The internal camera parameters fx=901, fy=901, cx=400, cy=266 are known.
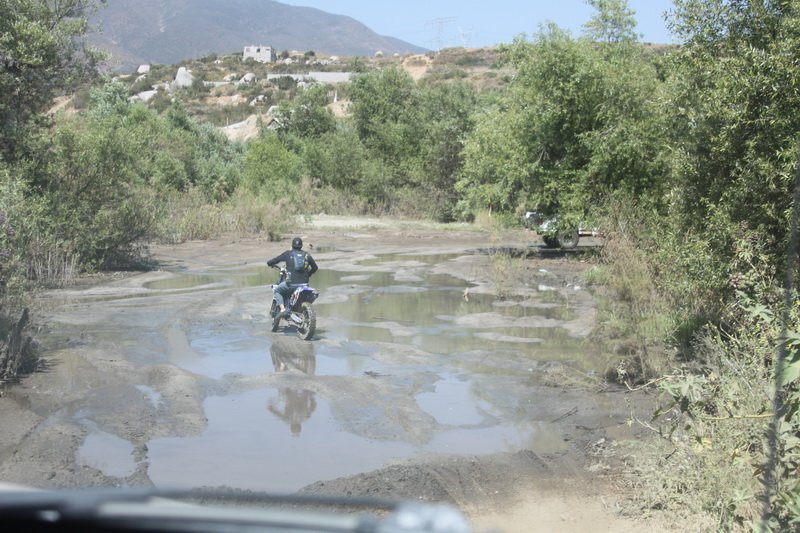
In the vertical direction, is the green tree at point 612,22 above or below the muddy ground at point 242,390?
above

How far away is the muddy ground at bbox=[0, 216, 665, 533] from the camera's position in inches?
316

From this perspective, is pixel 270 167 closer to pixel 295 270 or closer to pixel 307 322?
pixel 295 270

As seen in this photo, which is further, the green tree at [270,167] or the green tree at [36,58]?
the green tree at [270,167]

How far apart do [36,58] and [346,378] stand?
11374 millimetres

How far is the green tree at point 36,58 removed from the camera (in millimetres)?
19328

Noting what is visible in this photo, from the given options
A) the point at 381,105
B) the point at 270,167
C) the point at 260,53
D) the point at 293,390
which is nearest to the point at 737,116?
the point at 293,390

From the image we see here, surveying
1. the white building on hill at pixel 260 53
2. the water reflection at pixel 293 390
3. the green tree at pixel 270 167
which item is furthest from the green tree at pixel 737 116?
the white building on hill at pixel 260 53

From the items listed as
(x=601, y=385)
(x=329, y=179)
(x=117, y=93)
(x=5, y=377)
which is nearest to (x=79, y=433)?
(x=5, y=377)

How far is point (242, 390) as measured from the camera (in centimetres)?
1202

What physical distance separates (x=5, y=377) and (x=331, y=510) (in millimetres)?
6725

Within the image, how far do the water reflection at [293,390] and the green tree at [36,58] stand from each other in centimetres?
926

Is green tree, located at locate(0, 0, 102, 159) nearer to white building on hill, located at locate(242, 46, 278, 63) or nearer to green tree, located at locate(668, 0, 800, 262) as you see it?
green tree, located at locate(668, 0, 800, 262)

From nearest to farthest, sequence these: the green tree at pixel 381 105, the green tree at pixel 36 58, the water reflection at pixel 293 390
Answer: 1. the water reflection at pixel 293 390
2. the green tree at pixel 36 58
3. the green tree at pixel 381 105

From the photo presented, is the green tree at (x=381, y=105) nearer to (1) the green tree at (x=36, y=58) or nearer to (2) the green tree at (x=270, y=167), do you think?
(2) the green tree at (x=270, y=167)
